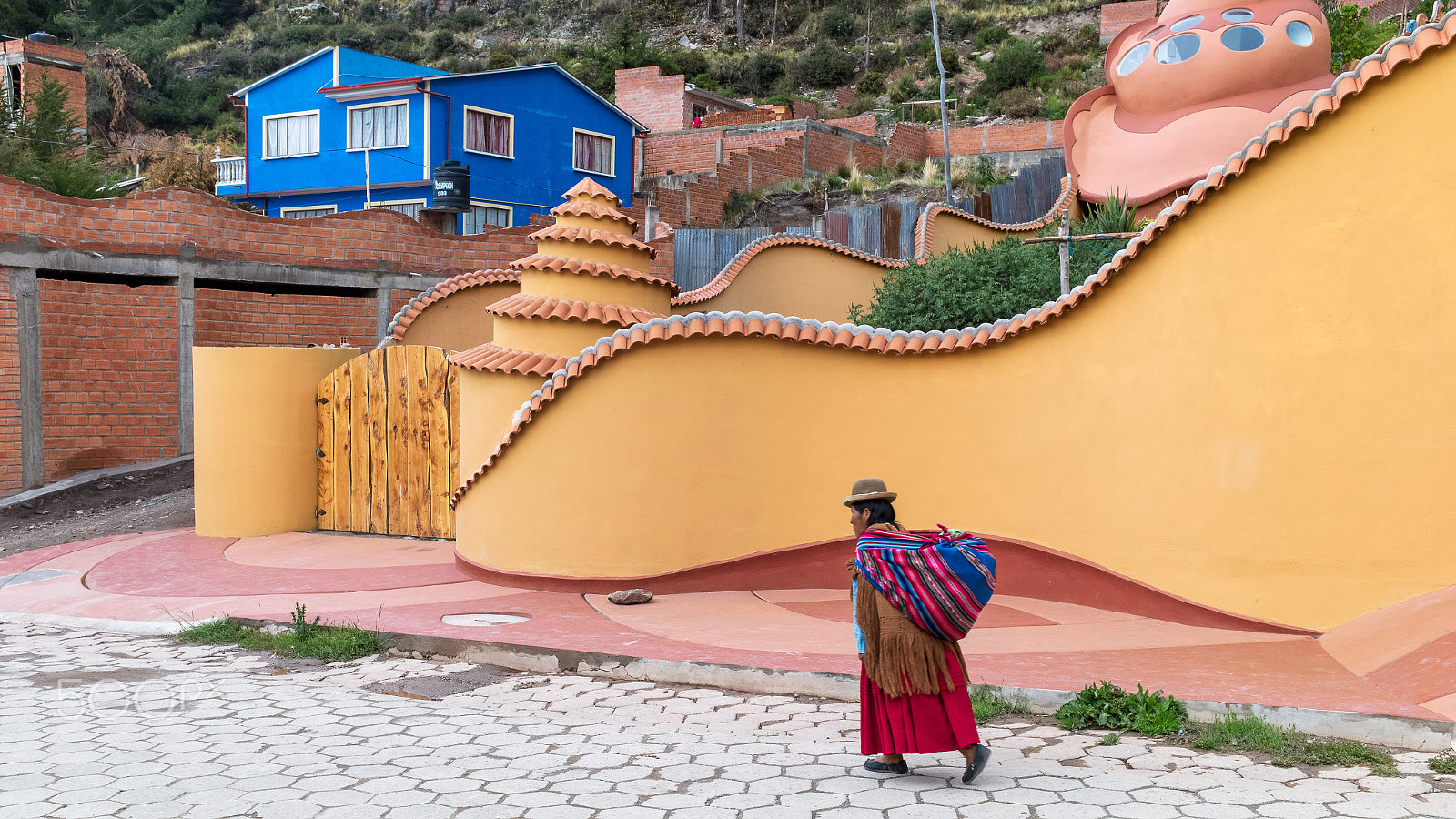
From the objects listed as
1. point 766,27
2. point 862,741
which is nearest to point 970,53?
point 766,27

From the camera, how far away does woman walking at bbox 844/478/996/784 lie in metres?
4.46

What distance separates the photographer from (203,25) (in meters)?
61.3

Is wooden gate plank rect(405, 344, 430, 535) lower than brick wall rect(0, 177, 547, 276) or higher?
lower

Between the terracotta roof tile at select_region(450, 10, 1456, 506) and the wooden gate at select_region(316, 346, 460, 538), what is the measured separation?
6.85ft

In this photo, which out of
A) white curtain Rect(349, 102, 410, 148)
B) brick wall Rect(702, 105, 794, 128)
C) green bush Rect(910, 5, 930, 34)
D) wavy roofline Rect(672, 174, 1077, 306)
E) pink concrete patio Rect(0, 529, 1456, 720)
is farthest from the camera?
green bush Rect(910, 5, 930, 34)

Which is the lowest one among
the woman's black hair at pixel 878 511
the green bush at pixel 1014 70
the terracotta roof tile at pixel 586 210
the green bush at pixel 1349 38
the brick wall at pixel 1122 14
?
the woman's black hair at pixel 878 511

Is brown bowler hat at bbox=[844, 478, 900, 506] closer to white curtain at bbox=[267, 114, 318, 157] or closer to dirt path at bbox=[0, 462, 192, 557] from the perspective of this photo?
dirt path at bbox=[0, 462, 192, 557]

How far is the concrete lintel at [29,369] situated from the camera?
44.0 ft

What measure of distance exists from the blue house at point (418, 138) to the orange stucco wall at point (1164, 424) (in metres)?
20.6

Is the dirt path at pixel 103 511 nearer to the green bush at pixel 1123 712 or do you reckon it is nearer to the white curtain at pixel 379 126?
the green bush at pixel 1123 712

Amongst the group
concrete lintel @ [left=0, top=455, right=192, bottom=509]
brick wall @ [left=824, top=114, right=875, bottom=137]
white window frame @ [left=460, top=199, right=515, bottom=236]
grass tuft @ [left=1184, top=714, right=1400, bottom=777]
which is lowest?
grass tuft @ [left=1184, top=714, right=1400, bottom=777]

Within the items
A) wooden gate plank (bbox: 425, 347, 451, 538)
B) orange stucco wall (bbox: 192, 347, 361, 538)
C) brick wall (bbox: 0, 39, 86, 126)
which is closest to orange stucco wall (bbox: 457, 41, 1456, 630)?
wooden gate plank (bbox: 425, 347, 451, 538)

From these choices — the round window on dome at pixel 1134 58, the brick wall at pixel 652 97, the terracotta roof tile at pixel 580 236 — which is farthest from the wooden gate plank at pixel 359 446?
the brick wall at pixel 652 97

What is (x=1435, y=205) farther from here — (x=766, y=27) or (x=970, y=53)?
(x=766, y=27)
